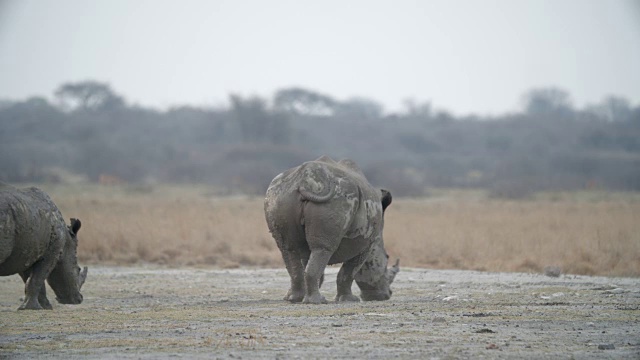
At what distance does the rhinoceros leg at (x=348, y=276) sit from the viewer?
47.1 ft

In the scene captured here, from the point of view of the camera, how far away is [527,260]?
20.0 m

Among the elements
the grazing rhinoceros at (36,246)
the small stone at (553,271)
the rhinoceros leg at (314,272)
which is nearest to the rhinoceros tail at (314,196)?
the rhinoceros leg at (314,272)

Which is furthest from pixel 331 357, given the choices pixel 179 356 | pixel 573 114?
pixel 573 114

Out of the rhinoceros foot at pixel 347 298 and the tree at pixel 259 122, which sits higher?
the tree at pixel 259 122

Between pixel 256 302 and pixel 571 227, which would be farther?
pixel 571 227

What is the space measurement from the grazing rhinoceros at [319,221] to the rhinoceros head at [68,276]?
9.13 ft

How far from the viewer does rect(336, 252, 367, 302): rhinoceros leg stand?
47.1 feet

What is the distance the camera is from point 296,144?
285 ft

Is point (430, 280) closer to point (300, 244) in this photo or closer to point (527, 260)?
point (527, 260)

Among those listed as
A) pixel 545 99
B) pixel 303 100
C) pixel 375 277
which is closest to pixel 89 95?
pixel 303 100

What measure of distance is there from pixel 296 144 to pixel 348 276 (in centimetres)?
7272

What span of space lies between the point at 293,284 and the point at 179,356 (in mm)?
4963

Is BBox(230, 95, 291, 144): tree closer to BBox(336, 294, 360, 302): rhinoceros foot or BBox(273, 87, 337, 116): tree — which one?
BBox(273, 87, 337, 116): tree

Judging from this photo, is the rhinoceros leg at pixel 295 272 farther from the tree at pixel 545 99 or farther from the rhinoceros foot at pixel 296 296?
the tree at pixel 545 99
